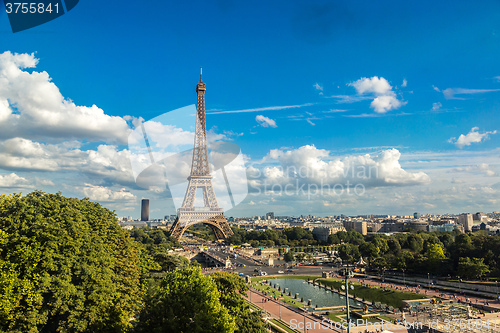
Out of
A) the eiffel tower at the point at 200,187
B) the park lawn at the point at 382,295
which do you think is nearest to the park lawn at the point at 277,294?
the park lawn at the point at 382,295

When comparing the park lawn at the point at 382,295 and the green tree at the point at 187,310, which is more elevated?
the green tree at the point at 187,310

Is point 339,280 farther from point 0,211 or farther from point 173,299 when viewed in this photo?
point 0,211

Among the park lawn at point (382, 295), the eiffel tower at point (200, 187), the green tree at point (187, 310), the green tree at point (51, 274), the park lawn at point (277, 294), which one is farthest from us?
the eiffel tower at point (200, 187)

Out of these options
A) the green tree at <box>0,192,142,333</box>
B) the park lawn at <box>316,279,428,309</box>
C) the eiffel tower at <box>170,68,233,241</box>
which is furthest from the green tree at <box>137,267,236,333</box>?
the eiffel tower at <box>170,68,233,241</box>

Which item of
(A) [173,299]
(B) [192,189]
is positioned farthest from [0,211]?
(B) [192,189]

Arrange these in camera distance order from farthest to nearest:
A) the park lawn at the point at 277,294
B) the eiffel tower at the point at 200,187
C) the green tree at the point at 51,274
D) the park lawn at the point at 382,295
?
the eiffel tower at the point at 200,187, the park lawn at the point at 382,295, the park lawn at the point at 277,294, the green tree at the point at 51,274

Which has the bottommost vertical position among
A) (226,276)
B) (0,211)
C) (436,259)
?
(436,259)

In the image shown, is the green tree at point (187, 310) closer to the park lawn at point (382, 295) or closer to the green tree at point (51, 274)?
the green tree at point (51, 274)
